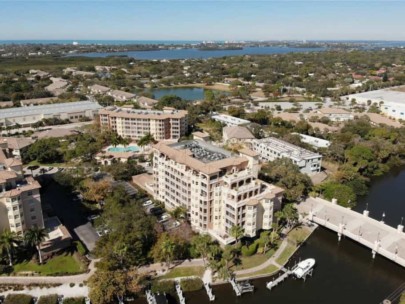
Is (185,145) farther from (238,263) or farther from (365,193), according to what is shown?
(365,193)

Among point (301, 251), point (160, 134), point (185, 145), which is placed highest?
point (185, 145)

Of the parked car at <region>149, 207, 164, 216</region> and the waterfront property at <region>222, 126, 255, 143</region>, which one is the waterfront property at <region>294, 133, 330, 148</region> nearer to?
the waterfront property at <region>222, 126, 255, 143</region>

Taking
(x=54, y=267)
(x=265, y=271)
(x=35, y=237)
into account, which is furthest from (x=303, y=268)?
(x=35, y=237)

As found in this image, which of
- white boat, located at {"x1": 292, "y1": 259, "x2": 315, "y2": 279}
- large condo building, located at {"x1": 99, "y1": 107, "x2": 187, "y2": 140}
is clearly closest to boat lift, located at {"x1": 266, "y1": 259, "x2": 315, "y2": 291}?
white boat, located at {"x1": 292, "y1": 259, "x2": 315, "y2": 279}

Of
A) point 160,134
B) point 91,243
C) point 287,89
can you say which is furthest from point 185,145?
point 287,89

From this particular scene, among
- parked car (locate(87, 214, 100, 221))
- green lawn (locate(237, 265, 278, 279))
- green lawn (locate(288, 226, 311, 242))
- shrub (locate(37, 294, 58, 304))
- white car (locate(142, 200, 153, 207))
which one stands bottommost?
green lawn (locate(237, 265, 278, 279))

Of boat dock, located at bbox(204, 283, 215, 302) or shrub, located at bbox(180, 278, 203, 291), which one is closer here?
boat dock, located at bbox(204, 283, 215, 302)

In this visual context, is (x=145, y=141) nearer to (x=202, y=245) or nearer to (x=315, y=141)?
(x=315, y=141)
